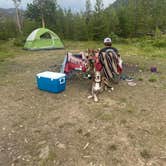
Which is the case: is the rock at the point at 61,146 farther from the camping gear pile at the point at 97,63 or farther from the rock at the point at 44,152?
the camping gear pile at the point at 97,63

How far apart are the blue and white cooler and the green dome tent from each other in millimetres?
6155

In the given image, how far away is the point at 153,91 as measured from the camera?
438 cm

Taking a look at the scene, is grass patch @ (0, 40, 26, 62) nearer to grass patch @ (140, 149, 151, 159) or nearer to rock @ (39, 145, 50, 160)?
rock @ (39, 145, 50, 160)

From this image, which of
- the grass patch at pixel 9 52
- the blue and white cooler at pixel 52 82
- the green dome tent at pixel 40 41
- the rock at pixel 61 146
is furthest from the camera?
the green dome tent at pixel 40 41

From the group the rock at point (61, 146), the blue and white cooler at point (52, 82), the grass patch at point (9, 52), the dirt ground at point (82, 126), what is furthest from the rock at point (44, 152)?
the grass patch at point (9, 52)

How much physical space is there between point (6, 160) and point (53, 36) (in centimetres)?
885

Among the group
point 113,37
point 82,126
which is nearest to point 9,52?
point 113,37

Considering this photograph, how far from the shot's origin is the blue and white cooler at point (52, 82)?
4168mm

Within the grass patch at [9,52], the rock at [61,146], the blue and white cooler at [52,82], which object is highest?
the grass patch at [9,52]

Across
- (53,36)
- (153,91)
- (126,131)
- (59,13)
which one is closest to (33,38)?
(53,36)

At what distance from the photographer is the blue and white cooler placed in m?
4.17

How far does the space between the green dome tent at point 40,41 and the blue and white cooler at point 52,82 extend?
6155mm

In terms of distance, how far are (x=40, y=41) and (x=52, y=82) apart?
263 inches

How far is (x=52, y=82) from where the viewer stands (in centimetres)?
418
